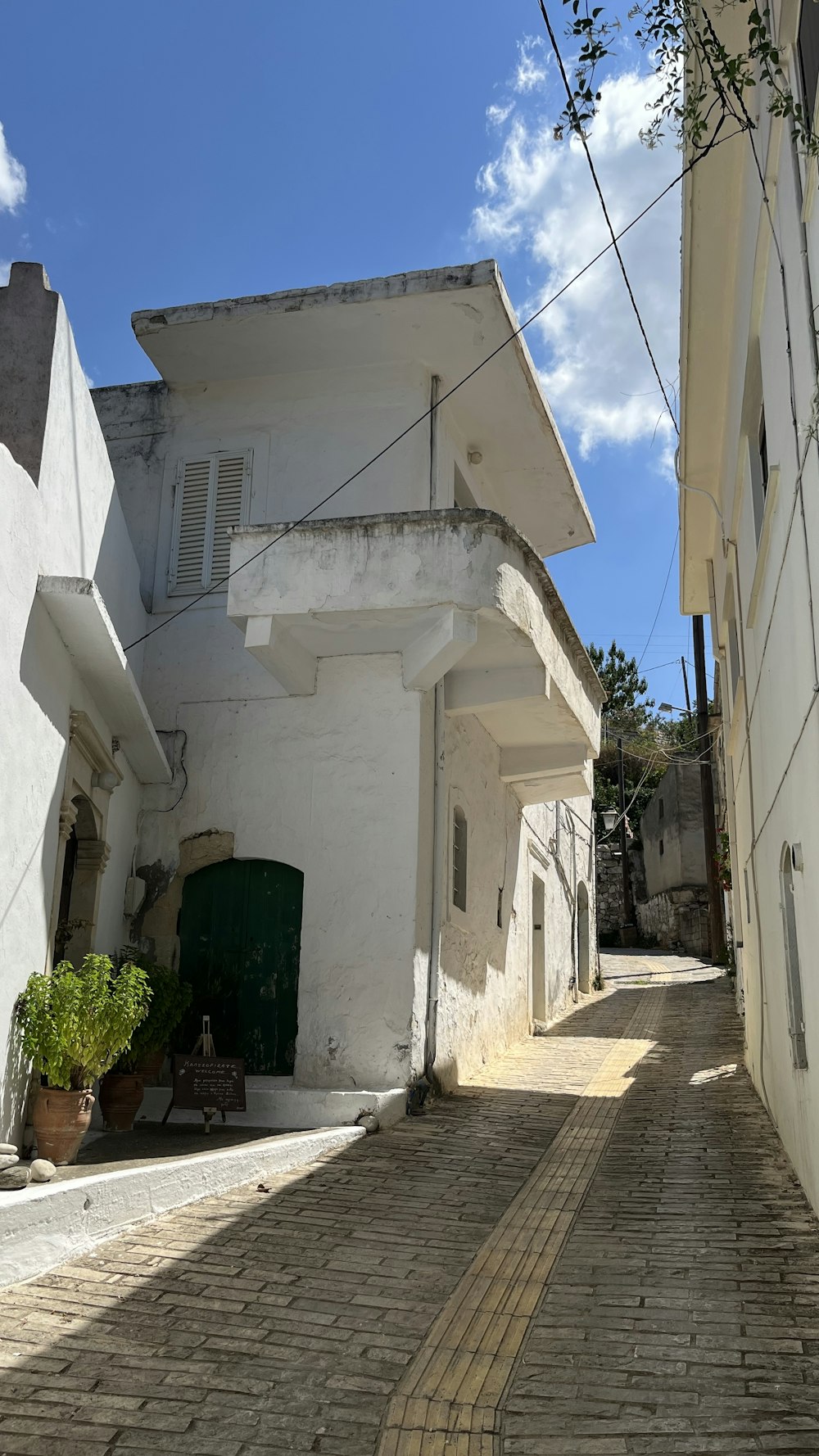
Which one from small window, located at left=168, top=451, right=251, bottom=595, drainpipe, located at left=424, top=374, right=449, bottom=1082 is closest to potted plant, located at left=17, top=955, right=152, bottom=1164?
drainpipe, located at left=424, top=374, right=449, bottom=1082

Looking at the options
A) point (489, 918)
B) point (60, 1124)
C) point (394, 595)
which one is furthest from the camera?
point (489, 918)

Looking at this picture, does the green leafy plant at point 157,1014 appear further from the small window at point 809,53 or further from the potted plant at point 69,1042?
the small window at point 809,53

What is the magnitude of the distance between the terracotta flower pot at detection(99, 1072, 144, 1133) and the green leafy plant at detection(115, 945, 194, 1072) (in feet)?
A: 0.39

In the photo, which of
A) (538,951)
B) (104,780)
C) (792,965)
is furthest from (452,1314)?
(538,951)

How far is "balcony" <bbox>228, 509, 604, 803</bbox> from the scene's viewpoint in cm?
967

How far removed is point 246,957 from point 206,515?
4.60 meters

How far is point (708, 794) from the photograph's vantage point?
23.4 metres

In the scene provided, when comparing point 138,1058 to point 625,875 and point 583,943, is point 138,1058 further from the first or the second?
point 625,875

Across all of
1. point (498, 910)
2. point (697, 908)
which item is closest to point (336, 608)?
point (498, 910)

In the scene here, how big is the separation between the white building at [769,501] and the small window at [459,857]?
281 centimetres

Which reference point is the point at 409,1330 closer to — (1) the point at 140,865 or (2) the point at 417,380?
(1) the point at 140,865

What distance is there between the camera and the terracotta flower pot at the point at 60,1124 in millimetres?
7266

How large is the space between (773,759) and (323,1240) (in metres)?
4.18

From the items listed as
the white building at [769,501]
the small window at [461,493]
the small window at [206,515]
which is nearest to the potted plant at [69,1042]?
the white building at [769,501]
